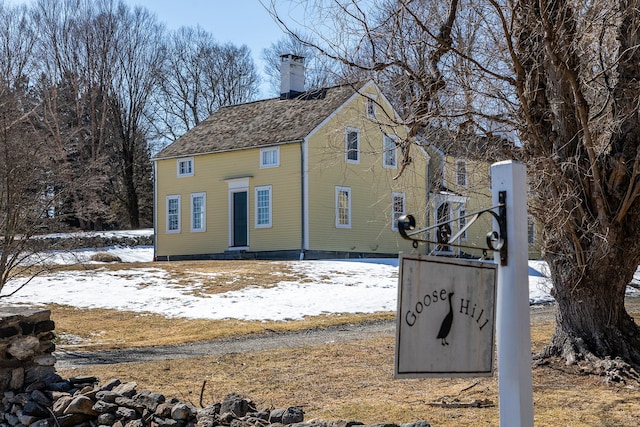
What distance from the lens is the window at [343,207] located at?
29.7m

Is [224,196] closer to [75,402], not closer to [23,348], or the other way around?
[23,348]

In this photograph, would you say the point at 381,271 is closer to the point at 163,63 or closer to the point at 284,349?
the point at 284,349

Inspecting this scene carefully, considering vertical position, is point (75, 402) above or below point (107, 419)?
above

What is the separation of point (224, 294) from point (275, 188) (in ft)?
36.1

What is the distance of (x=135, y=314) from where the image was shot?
55.3 feet

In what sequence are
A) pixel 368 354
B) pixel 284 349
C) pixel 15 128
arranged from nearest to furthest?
pixel 368 354
pixel 284 349
pixel 15 128

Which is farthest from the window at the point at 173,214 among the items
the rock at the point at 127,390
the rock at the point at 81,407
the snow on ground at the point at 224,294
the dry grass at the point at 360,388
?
the rock at the point at 81,407

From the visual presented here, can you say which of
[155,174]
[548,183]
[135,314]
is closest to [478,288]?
[548,183]

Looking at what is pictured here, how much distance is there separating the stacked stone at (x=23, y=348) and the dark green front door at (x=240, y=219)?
71.9ft

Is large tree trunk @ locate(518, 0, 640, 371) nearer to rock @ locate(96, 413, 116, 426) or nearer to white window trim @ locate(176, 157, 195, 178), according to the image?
rock @ locate(96, 413, 116, 426)

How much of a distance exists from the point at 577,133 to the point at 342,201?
863 inches

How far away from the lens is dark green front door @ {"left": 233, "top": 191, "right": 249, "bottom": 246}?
3057cm

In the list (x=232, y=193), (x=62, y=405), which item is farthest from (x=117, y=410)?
(x=232, y=193)

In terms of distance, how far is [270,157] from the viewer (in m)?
30.0
